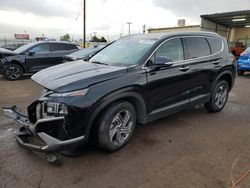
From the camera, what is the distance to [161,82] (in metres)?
4.14

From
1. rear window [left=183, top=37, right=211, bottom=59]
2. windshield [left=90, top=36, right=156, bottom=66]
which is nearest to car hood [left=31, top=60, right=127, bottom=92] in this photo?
windshield [left=90, top=36, right=156, bottom=66]

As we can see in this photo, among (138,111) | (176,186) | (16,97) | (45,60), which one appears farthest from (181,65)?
(45,60)

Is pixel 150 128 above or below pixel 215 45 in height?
below

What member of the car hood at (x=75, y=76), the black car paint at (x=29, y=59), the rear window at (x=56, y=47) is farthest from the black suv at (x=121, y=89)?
the rear window at (x=56, y=47)

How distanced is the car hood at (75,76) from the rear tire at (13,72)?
720cm

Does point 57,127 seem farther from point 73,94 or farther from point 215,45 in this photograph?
point 215,45

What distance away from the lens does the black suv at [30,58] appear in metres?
10.3

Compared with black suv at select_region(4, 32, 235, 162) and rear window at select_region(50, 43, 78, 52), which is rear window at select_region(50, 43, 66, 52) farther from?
black suv at select_region(4, 32, 235, 162)

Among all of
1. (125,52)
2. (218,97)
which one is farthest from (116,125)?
(218,97)

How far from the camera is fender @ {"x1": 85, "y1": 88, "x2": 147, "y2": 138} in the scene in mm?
3270

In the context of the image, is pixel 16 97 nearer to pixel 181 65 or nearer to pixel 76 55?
pixel 76 55

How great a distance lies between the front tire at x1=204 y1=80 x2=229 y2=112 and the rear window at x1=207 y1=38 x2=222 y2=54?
0.73 metres

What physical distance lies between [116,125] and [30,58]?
826cm

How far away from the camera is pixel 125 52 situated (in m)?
4.41
